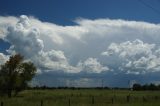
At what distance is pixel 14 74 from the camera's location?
270 feet

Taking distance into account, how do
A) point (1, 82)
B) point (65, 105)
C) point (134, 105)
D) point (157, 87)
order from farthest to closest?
point (157, 87) → point (1, 82) → point (134, 105) → point (65, 105)

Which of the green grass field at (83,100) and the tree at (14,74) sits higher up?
the tree at (14,74)

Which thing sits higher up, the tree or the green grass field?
the tree

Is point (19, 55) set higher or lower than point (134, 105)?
higher

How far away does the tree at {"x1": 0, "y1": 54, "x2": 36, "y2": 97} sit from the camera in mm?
81625

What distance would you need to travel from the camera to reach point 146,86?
601 ft

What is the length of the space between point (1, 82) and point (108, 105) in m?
46.4

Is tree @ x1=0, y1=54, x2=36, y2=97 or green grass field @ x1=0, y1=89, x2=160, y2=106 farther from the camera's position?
tree @ x1=0, y1=54, x2=36, y2=97

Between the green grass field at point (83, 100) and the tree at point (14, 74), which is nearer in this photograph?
the green grass field at point (83, 100)

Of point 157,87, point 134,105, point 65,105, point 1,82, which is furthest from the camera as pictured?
point 157,87

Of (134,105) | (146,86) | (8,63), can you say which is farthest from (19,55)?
(146,86)

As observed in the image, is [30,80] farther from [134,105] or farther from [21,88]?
[134,105]

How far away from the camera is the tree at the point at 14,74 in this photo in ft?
268

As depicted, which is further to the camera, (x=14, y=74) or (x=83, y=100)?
(x=14, y=74)
